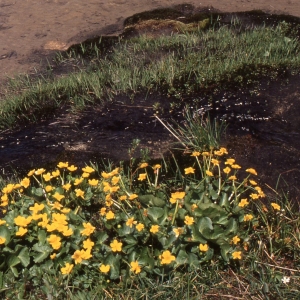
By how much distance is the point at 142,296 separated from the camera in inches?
117

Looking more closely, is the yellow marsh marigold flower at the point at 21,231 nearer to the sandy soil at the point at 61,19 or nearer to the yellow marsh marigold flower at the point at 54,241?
the yellow marsh marigold flower at the point at 54,241

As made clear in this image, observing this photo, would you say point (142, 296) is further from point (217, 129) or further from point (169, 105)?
point (169, 105)

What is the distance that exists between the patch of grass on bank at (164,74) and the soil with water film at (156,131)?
0.36 feet

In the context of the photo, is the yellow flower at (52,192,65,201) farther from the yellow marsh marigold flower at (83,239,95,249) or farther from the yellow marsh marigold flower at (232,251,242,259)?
the yellow marsh marigold flower at (232,251,242,259)

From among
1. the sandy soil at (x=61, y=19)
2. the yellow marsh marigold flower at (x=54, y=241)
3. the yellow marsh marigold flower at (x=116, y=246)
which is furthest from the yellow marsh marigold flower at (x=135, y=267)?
the sandy soil at (x=61, y=19)

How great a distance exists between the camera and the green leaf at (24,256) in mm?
3104

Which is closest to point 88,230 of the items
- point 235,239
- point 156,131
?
point 235,239

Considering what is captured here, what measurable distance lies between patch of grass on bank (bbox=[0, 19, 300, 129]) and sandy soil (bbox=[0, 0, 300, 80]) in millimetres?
638

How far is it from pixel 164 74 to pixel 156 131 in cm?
68

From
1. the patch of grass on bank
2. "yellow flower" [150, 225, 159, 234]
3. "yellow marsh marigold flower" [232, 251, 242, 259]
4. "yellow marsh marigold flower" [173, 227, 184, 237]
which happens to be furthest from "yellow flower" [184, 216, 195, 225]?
the patch of grass on bank

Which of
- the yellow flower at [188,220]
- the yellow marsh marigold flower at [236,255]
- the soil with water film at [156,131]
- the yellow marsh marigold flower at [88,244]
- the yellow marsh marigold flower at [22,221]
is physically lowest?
the soil with water film at [156,131]

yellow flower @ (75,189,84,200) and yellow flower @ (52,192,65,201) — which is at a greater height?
yellow flower @ (52,192,65,201)

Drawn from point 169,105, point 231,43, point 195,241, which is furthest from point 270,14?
point 195,241

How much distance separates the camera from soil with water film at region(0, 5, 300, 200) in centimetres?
405
